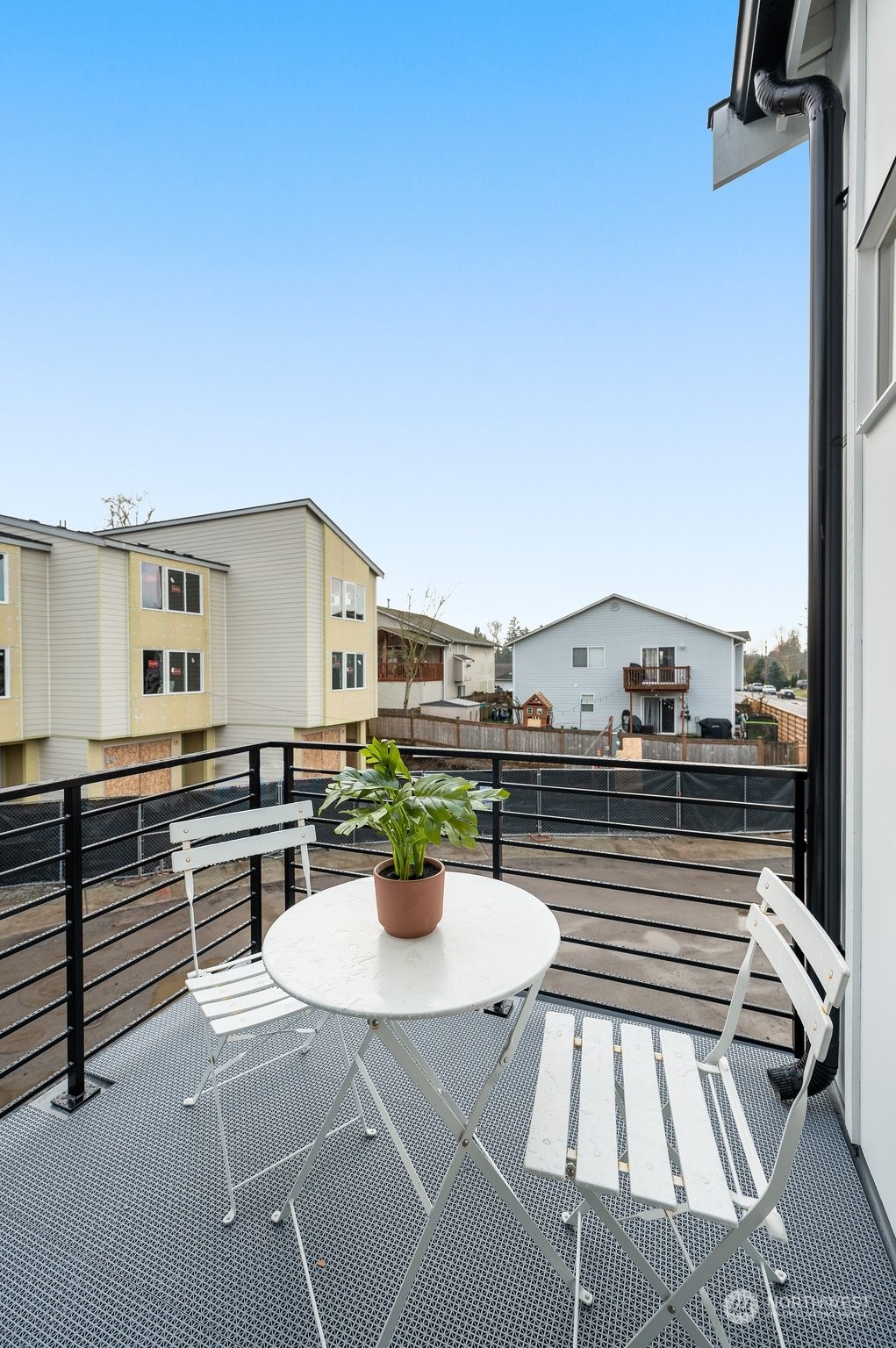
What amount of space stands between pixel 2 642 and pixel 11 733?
5.66 feet

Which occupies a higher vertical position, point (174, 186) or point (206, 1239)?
point (174, 186)

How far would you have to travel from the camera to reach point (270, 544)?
43.6 feet

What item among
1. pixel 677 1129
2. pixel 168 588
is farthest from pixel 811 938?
pixel 168 588

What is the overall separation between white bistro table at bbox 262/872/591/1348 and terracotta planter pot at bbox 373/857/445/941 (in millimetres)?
36

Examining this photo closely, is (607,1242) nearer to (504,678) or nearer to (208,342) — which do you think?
(208,342)

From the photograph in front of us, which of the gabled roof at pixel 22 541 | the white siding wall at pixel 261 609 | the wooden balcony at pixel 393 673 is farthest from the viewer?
the wooden balcony at pixel 393 673

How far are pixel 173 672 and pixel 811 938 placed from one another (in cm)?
1315

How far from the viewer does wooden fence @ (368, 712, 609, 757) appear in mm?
15195

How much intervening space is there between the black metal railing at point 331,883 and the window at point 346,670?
2399 mm

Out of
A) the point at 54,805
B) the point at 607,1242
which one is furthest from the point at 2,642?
the point at 607,1242

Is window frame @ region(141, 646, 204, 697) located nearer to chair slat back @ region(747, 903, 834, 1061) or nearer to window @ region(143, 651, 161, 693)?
window @ region(143, 651, 161, 693)

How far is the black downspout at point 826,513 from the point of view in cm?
194

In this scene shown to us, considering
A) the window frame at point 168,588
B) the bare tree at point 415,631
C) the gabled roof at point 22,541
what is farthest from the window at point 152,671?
the bare tree at point 415,631

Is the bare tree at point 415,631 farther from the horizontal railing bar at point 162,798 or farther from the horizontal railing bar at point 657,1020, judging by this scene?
the horizontal railing bar at point 657,1020
